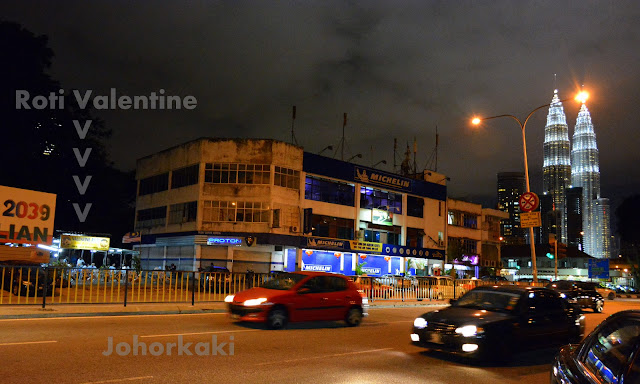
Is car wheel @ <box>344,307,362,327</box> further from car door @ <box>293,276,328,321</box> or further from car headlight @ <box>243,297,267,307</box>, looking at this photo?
car headlight @ <box>243,297,267,307</box>

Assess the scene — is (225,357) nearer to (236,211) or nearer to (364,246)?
(236,211)

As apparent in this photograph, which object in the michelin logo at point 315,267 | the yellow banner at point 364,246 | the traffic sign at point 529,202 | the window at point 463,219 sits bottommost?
the michelin logo at point 315,267

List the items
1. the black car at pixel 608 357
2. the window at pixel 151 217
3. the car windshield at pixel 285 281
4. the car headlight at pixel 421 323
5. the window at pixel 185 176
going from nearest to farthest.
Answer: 1. the black car at pixel 608 357
2. the car headlight at pixel 421 323
3. the car windshield at pixel 285 281
4. the window at pixel 185 176
5. the window at pixel 151 217

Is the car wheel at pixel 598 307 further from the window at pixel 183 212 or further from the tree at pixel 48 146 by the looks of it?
the tree at pixel 48 146

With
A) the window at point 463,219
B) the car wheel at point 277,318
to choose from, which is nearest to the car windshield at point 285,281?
A: the car wheel at point 277,318

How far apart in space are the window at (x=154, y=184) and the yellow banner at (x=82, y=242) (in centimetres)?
1566

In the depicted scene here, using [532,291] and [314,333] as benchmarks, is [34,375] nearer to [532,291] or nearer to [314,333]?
[314,333]

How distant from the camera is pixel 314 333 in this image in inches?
498

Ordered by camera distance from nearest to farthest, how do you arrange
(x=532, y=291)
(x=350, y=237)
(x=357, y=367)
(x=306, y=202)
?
1. (x=357, y=367)
2. (x=532, y=291)
3. (x=306, y=202)
4. (x=350, y=237)

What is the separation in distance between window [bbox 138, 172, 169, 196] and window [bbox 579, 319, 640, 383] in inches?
1756

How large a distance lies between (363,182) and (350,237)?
539cm

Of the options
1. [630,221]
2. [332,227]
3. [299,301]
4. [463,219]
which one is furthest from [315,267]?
[630,221]

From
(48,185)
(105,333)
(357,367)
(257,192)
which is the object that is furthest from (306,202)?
(357,367)

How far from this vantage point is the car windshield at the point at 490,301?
33.6ft
